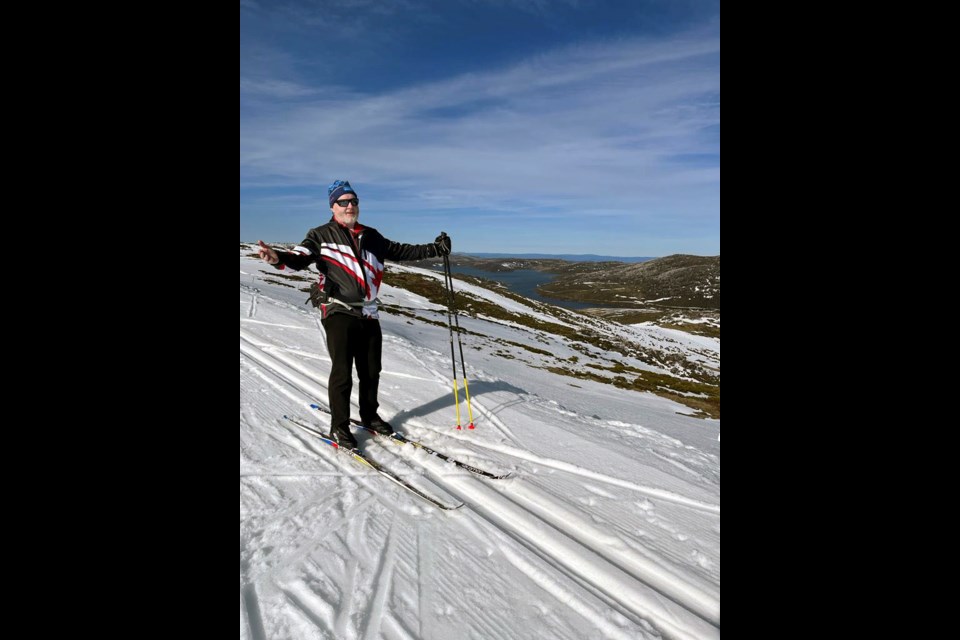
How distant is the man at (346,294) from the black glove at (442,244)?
707mm

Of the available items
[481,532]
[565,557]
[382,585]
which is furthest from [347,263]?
[565,557]

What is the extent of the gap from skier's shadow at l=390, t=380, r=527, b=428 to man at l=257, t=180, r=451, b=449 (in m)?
0.68

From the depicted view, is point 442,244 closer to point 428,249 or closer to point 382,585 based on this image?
point 428,249

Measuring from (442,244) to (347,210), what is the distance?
1232mm

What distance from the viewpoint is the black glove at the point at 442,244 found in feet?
17.7

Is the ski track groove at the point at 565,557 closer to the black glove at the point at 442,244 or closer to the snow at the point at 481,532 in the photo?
the snow at the point at 481,532

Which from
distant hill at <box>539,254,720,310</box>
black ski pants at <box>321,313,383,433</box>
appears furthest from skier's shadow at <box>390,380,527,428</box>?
distant hill at <box>539,254,720,310</box>

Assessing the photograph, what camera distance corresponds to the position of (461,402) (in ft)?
20.3

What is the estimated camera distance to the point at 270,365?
7484 mm

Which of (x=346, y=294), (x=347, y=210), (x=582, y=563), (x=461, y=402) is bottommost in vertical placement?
(x=582, y=563)
